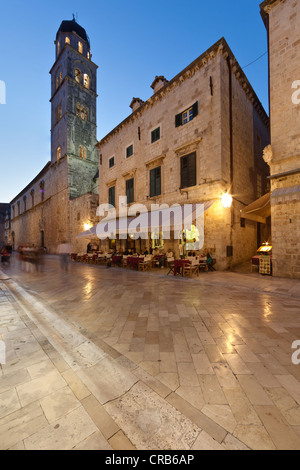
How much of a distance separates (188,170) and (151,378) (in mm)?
10625

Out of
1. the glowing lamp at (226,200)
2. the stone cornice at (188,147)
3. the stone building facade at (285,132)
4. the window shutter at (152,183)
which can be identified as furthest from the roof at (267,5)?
the window shutter at (152,183)

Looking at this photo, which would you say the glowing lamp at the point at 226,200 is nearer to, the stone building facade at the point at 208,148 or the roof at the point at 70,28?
the stone building facade at the point at 208,148

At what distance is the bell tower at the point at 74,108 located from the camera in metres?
23.3

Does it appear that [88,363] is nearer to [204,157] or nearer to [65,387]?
[65,387]

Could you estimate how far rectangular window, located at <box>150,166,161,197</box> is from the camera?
41.5ft

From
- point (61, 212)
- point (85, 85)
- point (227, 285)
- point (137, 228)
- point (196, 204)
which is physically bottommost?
point (227, 285)

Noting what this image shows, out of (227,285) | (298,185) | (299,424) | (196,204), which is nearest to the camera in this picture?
(299,424)

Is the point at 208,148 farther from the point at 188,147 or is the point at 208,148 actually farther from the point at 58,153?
the point at 58,153

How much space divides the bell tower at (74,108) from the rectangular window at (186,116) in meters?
15.9

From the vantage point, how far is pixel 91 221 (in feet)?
62.0

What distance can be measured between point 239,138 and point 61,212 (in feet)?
69.4

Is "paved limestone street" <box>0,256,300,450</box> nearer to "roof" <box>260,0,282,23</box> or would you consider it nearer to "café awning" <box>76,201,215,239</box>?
"café awning" <box>76,201,215,239</box>

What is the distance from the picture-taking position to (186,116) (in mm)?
11266

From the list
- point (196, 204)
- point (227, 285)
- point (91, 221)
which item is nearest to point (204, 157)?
point (196, 204)
